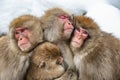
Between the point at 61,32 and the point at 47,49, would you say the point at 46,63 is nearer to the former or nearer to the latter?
the point at 47,49

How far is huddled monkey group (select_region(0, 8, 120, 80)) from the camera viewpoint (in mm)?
5387

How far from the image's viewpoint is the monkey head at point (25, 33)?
5.29 meters

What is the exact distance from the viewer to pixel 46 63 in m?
5.45

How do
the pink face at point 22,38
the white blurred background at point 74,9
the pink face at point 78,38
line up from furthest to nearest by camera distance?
the white blurred background at point 74,9, the pink face at point 78,38, the pink face at point 22,38

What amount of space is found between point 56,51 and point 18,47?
35 cm

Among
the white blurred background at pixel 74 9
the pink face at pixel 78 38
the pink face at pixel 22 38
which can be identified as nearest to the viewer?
the pink face at pixel 22 38

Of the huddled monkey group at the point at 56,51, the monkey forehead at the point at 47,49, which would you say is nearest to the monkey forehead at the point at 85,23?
the huddled monkey group at the point at 56,51

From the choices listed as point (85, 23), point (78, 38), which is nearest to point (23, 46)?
point (78, 38)

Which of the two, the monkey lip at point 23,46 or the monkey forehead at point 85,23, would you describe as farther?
the monkey forehead at point 85,23

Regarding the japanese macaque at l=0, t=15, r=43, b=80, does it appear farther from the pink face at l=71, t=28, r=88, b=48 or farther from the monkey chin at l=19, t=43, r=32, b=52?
the pink face at l=71, t=28, r=88, b=48

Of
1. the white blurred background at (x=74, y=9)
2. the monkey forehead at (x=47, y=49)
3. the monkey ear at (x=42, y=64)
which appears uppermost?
the monkey forehead at (x=47, y=49)

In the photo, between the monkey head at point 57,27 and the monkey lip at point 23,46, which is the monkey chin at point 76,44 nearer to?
the monkey head at point 57,27

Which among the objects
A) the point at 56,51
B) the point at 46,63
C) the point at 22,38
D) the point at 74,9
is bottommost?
the point at 74,9

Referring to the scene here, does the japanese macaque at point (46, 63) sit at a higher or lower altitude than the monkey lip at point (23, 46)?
lower
